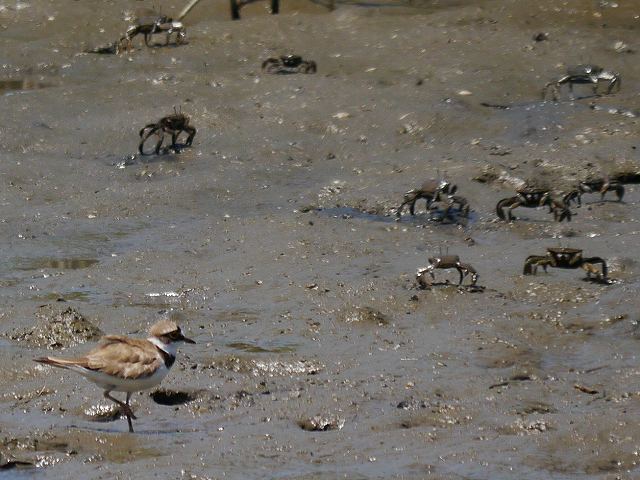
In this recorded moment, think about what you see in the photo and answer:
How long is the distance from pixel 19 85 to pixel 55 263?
22.3 feet

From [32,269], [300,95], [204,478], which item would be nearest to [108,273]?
[32,269]

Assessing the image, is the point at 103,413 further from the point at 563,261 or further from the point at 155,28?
the point at 155,28

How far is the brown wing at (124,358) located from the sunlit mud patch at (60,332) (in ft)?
4.54

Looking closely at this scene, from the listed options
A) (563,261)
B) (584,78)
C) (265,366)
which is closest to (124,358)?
(265,366)

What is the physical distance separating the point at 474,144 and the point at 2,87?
635 centimetres

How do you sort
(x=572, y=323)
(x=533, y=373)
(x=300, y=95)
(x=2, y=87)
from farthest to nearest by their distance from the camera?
(x=2, y=87)
(x=300, y=95)
(x=572, y=323)
(x=533, y=373)

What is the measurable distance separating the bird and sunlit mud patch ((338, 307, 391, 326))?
2145 millimetres

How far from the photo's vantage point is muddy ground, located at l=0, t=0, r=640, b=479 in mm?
7539

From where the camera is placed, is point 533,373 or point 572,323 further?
point 572,323

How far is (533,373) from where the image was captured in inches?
339

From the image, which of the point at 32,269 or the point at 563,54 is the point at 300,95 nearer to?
the point at 563,54

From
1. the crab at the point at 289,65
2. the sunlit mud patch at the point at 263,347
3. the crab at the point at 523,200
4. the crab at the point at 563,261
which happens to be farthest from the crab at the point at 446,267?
the crab at the point at 289,65

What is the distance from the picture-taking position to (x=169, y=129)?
575 inches

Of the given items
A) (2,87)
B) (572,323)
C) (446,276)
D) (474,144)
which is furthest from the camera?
(2,87)
